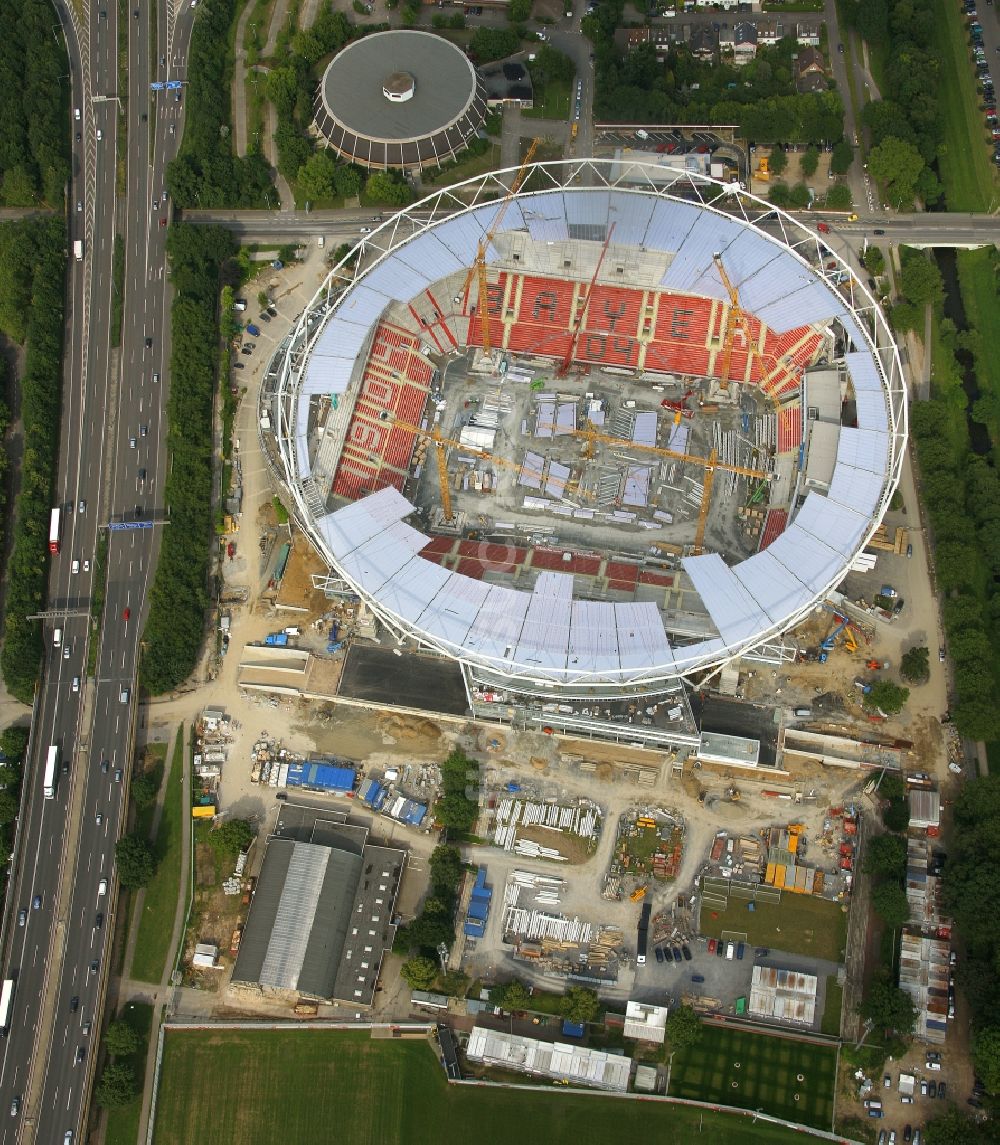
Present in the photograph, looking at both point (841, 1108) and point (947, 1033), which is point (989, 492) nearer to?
point (947, 1033)

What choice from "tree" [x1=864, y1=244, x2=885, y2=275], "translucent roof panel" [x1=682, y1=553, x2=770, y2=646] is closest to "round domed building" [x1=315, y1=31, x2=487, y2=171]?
"tree" [x1=864, y1=244, x2=885, y2=275]

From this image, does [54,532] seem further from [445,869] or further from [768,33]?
[768,33]

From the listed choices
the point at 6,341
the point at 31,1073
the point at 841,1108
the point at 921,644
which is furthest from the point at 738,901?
the point at 6,341

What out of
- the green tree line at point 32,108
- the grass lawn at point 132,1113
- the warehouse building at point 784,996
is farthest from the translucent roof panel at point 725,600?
the green tree line at point 32,108

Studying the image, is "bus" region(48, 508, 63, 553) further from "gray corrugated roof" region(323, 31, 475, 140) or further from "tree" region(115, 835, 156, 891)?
"gray corrugated roof" region(323, 31, 475, 140)

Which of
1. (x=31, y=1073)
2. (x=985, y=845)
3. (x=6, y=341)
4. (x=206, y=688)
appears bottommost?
(x=31, y=1073)

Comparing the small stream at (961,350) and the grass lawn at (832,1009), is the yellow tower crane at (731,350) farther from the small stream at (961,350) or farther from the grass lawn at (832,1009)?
the grass lawn at (832,1009)
